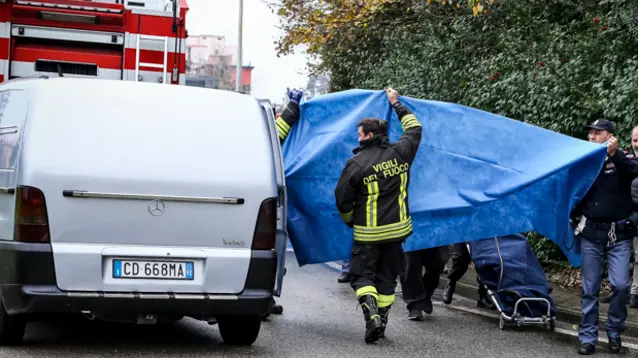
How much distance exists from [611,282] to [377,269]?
1806 mm

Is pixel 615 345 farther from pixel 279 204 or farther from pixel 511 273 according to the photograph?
pixel 279 204

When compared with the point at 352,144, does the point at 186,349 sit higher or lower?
lower

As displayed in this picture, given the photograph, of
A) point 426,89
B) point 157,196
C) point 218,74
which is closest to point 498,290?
point 157,196

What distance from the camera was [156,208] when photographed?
673 cm

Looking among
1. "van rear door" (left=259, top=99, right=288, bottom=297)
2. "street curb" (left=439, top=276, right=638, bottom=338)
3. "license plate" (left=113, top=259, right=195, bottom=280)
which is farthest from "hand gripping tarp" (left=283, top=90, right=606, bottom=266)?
"license plate" (left=113, top=259, right=195, bottom=280)

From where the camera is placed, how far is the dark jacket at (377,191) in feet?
25.9

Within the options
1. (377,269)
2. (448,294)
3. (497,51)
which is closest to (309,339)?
(377,269)

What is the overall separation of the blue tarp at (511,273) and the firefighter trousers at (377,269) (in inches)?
52.7

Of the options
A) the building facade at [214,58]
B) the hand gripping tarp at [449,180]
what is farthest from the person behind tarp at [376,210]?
the building facade at [214,58]

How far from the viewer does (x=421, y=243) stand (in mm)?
8672

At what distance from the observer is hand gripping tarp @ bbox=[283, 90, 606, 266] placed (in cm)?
859

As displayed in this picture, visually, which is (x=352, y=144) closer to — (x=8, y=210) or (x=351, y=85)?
(x=8, y=210)

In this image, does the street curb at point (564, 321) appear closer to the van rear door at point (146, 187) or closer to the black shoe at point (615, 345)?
the black shoe at point (615, 345)

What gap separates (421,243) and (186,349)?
2.33m
